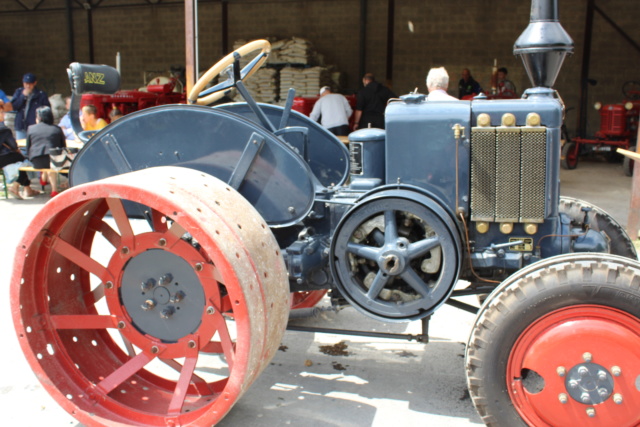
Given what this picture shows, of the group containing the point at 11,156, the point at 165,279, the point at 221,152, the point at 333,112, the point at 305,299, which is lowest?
the point at 305,299

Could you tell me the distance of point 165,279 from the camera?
277 cm

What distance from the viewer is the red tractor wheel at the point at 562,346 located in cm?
238

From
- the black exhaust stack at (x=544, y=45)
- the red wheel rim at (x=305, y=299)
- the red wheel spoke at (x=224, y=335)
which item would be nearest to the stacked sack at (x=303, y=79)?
the red wheel rim at (x=305, y=299)

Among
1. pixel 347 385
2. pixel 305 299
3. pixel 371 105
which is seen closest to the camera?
pixel 347 385

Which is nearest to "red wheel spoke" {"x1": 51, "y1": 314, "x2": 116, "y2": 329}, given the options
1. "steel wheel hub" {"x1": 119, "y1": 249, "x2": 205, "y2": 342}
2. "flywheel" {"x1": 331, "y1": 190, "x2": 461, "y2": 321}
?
"steel wheel hub" {"x1": 119, "y1": 249, "x2": 205, "y2": 342}

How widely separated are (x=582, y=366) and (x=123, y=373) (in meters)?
1.88

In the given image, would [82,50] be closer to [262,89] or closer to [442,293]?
[262,89]

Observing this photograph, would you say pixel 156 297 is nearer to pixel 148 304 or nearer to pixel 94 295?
pixel 148 304

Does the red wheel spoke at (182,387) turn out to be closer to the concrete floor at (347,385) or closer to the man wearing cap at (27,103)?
the concrete floor at (347,385)

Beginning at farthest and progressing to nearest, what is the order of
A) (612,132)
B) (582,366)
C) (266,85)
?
1. (266,85)
2. (612,132)
3. (582,366)

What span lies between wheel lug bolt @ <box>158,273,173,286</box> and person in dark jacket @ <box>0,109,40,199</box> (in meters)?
6.69

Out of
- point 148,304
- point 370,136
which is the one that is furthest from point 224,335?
point 370,136

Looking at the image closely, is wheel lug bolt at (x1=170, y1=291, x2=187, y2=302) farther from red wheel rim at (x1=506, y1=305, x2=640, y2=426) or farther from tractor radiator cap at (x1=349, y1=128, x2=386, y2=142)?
red wheel rim at (x1=506, y1=305, x2=640, y2=426)

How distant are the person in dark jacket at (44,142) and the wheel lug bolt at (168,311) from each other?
20.4ft
